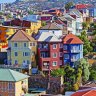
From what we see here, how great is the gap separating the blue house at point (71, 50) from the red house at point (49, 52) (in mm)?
385

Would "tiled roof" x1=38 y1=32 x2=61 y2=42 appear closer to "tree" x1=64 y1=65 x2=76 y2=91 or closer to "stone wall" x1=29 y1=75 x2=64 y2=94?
"tree" x1=64 y1=65 x2=76 y2=91

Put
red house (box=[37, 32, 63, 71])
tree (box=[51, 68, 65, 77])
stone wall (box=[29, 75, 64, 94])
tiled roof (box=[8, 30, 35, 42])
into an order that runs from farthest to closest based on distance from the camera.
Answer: tiled roof (box=[8, 30, 35, 42])
red house (box=[37, 32, 63, 71])
tree (box=[51, 68, 65, 77])
stone wall (box=[29, 75, 64, 94])

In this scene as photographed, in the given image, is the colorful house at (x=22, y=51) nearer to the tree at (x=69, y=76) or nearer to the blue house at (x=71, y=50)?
the blue house at (x=71, y=50)

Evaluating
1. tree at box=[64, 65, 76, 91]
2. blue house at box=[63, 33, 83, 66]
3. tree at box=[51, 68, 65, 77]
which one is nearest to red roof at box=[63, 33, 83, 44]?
blue house at box=[63, 33, 83, 66]

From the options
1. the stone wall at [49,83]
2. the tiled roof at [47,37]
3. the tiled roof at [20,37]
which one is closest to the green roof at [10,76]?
the stone wall at [49,83]

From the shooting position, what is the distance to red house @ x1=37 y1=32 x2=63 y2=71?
3547cm

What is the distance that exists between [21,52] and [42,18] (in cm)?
2161

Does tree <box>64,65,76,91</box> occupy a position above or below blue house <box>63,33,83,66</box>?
below

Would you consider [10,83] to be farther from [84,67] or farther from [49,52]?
[84,67]

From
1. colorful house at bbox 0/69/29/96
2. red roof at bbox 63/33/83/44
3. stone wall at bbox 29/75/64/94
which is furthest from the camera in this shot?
red roof at bbox 63/33/83/44

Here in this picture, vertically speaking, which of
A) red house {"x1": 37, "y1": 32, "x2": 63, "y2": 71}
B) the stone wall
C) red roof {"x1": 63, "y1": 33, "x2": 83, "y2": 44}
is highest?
red roof {"x1": 63, "y1": 33, "x2": 83, "y2": 44}

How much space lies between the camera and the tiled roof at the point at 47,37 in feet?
119

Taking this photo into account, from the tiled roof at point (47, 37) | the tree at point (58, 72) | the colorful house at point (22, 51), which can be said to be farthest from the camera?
the tiled roof at point (47, 37)

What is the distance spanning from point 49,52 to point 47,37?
1280 mm
